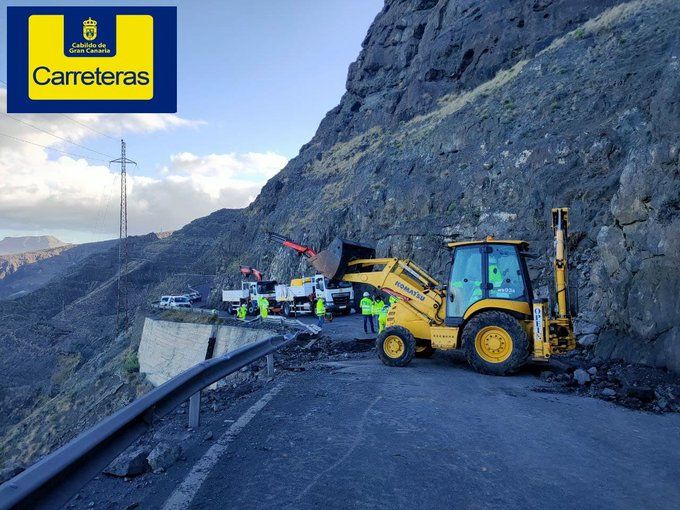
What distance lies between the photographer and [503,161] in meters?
26.0

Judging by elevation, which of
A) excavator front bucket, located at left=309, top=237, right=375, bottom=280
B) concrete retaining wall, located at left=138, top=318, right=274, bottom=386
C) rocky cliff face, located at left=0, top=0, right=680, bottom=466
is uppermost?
rocky cliff face, located at left=0, top=0, right=680, bottom=466

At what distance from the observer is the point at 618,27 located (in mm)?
28438

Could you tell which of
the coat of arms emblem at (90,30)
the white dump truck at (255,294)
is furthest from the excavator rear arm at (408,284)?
the white dump truck at (255,294)

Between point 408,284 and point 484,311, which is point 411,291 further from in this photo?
point 484,311

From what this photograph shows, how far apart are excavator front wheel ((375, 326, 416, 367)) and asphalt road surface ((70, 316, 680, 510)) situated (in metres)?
2.33

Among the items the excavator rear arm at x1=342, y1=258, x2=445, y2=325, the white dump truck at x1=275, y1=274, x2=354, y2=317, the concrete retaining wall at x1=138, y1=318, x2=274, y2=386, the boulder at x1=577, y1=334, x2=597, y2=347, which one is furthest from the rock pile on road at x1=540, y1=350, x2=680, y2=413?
the white dump truck at x1=275, y1=274, x2=354, y2=317

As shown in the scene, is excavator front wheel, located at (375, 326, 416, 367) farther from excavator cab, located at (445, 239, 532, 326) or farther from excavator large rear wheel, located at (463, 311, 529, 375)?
excavator large rear wheel, located at (463, 311, 529, 375)

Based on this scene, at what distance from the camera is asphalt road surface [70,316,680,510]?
355 cm

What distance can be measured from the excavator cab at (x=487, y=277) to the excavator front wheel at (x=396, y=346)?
2.82 feet

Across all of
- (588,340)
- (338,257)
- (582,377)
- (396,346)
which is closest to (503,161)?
(588,340)

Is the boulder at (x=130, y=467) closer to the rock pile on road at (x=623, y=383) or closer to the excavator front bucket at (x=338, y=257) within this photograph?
the rock pile on road at (x=623, y=383)

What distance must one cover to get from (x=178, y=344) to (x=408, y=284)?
2116 cm

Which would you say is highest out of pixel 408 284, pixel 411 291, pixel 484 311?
pixel 408 284

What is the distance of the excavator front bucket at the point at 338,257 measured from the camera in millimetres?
10406
